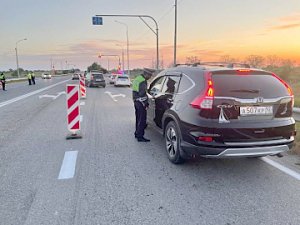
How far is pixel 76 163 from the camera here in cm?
Answer: 505

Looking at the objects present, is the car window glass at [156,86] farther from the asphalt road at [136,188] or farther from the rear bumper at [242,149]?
the rear bumper at [242,149]

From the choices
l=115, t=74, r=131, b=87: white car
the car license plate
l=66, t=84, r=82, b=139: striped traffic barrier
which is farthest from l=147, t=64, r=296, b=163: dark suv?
l=115, t=74, r=131, b=87: white car

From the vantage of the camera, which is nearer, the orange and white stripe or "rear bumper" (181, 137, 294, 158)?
"rear bumper" (181, 137, 294, 158)

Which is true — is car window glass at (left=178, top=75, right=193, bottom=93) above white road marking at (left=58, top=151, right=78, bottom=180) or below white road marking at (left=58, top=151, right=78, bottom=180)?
above

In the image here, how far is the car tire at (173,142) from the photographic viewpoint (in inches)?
189

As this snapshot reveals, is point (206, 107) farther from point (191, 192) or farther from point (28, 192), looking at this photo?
point (28, 192)

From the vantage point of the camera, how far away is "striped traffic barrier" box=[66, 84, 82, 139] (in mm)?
7098

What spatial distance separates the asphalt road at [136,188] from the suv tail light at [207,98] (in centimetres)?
118

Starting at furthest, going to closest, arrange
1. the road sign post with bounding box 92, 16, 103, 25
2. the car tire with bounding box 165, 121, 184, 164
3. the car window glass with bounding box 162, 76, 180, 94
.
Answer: the road sign post with bounding box 92, 16, 103, 25, the car window glass with bounding box 162, 76, 180, 94, the car tire with bounding box 165, 121, 184, 164

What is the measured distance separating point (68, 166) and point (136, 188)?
5.14 ft

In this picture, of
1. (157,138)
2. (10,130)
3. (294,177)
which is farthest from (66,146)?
(294,177)

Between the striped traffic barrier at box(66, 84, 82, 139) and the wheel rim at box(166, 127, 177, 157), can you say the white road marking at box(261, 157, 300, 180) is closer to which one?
the wheel rim at box(166, 127, 177, 157)

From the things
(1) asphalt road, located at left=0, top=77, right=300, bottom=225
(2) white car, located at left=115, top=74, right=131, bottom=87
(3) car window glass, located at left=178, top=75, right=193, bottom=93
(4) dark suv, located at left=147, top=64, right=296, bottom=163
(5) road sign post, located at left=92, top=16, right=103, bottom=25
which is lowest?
(1) asphalt road, located at left=0, top=77, right=300, bottom=225

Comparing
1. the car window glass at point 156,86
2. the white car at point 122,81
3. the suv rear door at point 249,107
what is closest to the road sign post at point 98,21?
the white car at point 122,81
